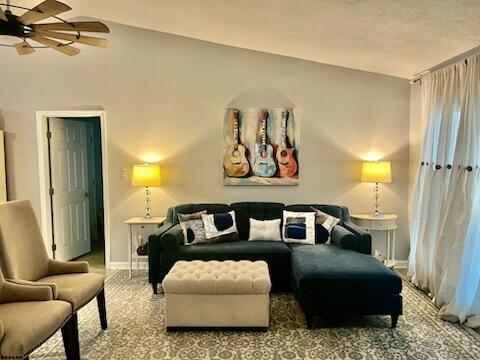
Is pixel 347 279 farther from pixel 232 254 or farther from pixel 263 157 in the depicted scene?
pixel 263 157

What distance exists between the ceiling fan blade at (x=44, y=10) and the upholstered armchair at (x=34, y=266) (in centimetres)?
137

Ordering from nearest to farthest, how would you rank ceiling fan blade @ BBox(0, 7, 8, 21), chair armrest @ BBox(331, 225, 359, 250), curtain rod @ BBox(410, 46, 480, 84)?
1. ceiling fan blade @ BBox(0, 7, 8, 21)
2. curtain rod @ BBox(410, 46, 480, 84)
3. chair armrest @ BBox(331, 225, 359, 250)

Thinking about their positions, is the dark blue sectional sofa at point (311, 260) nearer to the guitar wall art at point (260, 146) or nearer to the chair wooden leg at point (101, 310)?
the guitar wall art at point (260, 146)

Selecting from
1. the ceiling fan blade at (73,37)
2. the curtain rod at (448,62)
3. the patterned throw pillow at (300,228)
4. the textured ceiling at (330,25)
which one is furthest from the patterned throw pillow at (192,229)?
the curtain rod at (448,62)

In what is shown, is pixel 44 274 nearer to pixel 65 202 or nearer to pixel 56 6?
pixel 56 6

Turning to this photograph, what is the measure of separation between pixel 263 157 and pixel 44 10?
2920mm

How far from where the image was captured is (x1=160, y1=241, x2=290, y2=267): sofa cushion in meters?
3.76

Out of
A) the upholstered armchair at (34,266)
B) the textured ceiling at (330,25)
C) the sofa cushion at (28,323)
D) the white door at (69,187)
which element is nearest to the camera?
the sofa cushion at (28,323)

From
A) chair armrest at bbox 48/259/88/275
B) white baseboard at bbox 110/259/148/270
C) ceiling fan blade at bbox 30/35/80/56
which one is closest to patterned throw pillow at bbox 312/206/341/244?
white baseboard at bbox 110/259/148/270

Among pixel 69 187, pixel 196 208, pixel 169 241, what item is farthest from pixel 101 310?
pixel 69 187

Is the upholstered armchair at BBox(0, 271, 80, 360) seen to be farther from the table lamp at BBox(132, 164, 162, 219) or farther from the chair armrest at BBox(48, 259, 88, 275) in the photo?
the table lamp at BBox(132, 164, 162, 219)

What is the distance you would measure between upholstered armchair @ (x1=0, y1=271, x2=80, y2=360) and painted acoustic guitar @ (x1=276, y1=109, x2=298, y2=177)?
2.98 metres

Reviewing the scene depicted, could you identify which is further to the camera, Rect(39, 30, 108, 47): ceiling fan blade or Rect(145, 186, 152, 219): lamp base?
Rect(145, 186, 152, 219): lamp base

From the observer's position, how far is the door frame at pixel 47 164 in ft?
15.4
